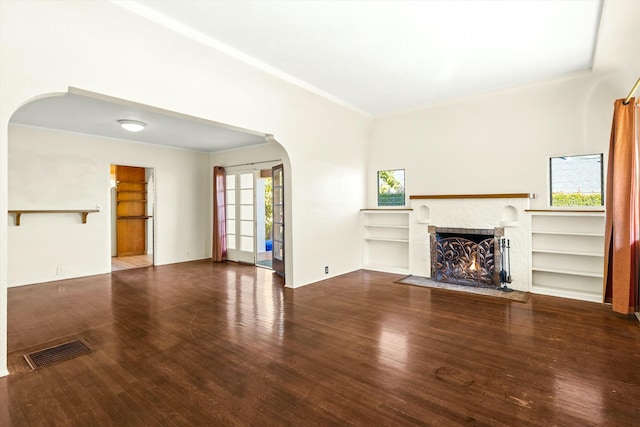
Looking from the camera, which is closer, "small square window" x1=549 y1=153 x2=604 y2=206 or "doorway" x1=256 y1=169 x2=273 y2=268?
"small square window" x1=549 y1=153 x2=604 y2=206

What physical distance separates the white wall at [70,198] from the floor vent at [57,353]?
3.66 m

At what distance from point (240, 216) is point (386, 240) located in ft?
12.2

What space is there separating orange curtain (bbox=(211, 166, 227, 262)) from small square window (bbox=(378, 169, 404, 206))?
4.05 meters

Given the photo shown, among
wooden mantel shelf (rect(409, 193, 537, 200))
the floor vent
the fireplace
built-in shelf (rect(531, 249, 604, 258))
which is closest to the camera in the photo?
the floor vent

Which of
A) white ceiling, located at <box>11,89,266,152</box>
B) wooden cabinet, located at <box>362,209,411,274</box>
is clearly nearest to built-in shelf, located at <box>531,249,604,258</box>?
wooden cabinet, located at <box>362,209,411,274</box>

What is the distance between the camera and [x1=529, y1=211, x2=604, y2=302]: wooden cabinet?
4539 mm

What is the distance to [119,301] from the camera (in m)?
4.63

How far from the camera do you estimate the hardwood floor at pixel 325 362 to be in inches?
81.9

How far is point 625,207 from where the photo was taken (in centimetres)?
366

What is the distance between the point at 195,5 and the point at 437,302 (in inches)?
179

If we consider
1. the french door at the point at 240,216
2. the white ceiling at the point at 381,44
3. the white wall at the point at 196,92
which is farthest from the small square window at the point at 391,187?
the french door at the point at 240,216

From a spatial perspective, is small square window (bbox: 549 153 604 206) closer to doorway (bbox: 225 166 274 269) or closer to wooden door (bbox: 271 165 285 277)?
wooden door (bbox: 271 165 285 277)

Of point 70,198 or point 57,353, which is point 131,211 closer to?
point 70,198

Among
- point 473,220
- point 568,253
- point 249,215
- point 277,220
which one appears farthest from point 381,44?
point 249,215
